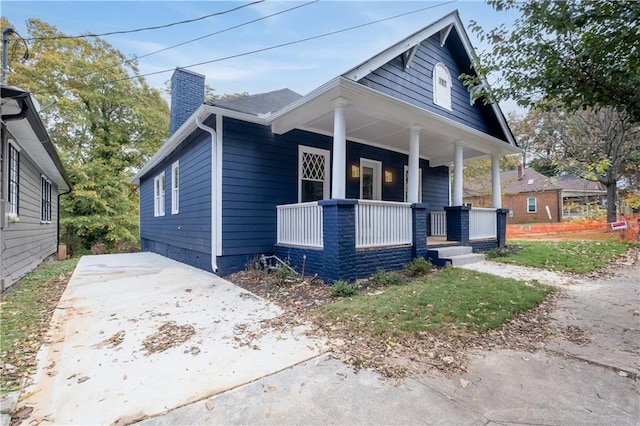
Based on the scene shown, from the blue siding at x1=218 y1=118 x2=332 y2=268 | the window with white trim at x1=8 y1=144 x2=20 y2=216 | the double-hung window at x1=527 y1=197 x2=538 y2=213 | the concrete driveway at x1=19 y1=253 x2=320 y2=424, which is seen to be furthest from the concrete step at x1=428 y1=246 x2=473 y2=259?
the double-hung window at x1=527 y1=197 x2=538 y2=213

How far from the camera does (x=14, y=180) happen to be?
5.89m

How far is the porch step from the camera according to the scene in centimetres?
669

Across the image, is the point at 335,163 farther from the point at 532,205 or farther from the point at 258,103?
the point at 532,205

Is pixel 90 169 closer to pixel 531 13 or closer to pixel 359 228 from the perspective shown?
pixel 359 228

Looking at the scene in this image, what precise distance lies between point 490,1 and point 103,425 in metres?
6.29

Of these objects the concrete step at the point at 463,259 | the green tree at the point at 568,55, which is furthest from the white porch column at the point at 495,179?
the green tree at the point at 568,55

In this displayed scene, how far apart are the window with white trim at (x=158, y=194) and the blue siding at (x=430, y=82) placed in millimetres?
8364

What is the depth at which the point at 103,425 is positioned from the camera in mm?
1908

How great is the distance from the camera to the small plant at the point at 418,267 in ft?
19.9

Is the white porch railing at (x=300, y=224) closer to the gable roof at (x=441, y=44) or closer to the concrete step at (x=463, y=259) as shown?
the gable roof at (x=441, y=44)

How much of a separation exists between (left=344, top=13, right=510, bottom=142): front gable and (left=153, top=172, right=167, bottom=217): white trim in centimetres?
805

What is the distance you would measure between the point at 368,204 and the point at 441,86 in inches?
175

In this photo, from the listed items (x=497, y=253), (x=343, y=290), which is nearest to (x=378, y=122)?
(x=343, y=290)

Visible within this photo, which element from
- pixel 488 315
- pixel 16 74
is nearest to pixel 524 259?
pixel 488 315
